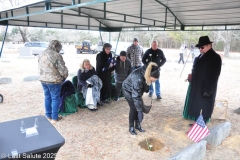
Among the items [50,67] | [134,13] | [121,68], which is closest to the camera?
[50,67]

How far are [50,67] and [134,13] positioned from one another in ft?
10.2

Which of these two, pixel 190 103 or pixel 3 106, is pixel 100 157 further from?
pixel 3 106

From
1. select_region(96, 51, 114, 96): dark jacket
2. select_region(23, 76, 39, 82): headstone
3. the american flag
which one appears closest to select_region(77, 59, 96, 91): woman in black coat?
select_region(96, 51, 114, 96): dark jacket

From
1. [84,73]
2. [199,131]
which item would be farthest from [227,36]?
[199,131]

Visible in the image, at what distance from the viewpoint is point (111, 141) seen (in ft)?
10.3

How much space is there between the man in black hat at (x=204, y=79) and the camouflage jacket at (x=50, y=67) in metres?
2.28

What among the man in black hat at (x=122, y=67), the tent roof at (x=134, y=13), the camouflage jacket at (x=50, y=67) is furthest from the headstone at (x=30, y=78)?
the camouflage jacket at (x=50, y=67)

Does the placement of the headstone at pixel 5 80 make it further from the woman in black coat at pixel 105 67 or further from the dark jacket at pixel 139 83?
the dark jacket at pixel 139 83

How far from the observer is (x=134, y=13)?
5477mm

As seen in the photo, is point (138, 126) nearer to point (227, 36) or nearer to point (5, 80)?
point (5, 80)

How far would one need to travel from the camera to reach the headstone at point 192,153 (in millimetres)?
2302

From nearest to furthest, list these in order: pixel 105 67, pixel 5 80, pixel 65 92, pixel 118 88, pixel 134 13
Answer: pixel 65 92, pixel 105 67, pixel 118 88, pixel 134 13, pixel 5 80

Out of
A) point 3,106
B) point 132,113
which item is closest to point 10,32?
point 3,106

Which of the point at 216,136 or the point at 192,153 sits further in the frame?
the point at 216,136
